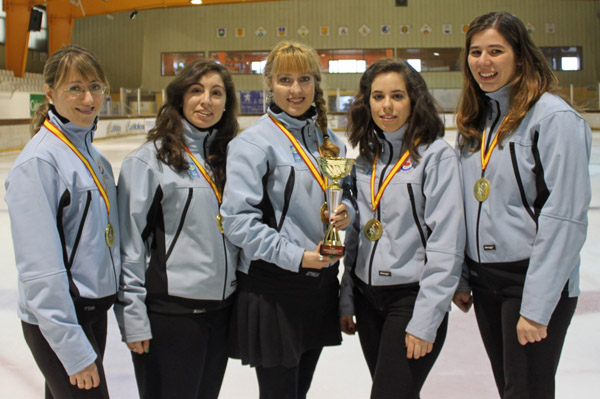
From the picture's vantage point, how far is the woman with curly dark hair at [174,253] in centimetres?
194

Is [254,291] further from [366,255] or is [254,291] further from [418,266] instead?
[418,266]

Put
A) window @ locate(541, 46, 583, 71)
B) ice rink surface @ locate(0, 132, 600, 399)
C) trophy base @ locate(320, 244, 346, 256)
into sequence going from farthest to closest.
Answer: window @ locate(541, 46, 583, 71) < ice rink surface @ locate(0, 132, 600, 399) < trophy base @ locate(320, 244, 346, 256)

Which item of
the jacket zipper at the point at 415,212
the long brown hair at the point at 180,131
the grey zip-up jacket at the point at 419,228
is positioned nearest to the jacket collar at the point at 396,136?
the grey zip-up jacket at the point at 419,228

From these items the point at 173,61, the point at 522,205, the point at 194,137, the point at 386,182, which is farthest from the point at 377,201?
the point at 173,61

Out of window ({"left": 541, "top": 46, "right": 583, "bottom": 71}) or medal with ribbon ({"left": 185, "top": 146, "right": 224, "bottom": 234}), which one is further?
window ({"left": 541, "top": 46, "right": 583, "bottom": 71})

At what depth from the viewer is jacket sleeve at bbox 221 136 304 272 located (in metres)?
1.88

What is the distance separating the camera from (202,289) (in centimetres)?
200

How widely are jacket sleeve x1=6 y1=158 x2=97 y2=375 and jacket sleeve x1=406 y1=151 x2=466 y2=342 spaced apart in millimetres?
1000

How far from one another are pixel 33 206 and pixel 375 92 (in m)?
1.10

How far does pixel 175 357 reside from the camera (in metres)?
2.02

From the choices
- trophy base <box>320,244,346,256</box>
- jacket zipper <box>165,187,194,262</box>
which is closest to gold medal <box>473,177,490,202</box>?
trophy base <box>320,244,346,256</box>

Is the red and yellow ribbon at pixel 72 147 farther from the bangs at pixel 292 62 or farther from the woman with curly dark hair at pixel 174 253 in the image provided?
the bangs at pixel 292 62

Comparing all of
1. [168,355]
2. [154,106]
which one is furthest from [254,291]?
[154,106]

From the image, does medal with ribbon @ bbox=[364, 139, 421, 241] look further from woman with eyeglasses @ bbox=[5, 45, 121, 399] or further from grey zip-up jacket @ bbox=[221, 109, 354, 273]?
woman with eyeglasses @ bbox=[5, 45, 121, 399]
